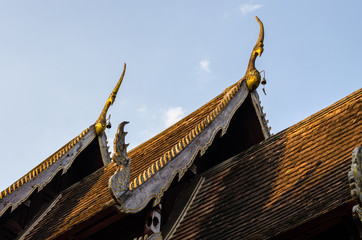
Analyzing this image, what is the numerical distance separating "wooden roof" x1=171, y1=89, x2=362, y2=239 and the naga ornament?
3.35 ft

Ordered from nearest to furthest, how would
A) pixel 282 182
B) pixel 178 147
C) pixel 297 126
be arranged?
1. pixel 282 182
2. pixel 178 147
3. pixel 297 126

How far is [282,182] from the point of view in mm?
7141

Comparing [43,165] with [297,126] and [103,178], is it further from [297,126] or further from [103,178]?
[297,126]

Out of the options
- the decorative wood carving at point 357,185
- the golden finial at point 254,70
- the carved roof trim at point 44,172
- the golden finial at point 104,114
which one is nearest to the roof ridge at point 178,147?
the golden finial at point 254,70

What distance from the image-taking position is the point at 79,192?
10109mm

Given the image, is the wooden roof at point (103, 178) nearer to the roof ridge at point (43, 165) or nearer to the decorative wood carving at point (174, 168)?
the decorative wood carving at point (174, 168)

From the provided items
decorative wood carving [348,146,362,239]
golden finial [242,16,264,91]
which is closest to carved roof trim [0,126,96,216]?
golden finial [242,16,264,91]

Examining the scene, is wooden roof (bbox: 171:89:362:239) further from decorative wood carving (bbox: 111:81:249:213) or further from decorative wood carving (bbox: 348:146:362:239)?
decorative wood carving (bbox: 111:81:249:213)

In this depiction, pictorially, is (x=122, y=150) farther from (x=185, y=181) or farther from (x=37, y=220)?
(x=37, y=220)

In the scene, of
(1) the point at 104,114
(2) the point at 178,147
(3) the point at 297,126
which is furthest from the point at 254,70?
(1) the point at 104,114

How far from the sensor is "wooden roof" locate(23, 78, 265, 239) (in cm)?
864

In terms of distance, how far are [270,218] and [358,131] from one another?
1572 millimetres

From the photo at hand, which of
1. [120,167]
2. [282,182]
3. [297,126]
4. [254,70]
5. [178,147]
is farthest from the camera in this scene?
[254,70]

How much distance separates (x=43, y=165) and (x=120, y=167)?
3.56 m
